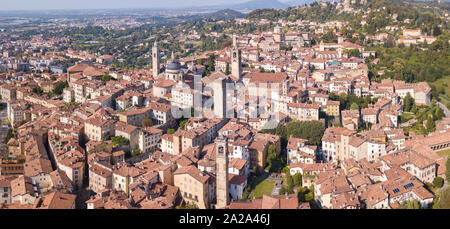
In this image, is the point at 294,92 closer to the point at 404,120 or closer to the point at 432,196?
the point at 404,120

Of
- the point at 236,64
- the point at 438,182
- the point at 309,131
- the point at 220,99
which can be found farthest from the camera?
the point at 236,64

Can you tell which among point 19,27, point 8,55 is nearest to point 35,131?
point 8,55

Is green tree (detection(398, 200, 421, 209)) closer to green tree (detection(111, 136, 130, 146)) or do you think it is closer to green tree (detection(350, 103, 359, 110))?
green tree (detection(350, 103, 359, 110))

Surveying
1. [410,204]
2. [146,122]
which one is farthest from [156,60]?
[410,204]

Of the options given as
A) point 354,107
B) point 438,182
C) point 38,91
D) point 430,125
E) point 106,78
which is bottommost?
point 438,182

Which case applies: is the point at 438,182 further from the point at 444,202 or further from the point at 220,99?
the point at 220,99

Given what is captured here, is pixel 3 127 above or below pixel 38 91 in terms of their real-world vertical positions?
below

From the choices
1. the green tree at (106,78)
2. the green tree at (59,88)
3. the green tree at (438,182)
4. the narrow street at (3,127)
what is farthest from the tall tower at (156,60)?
the green tree at (438,182)

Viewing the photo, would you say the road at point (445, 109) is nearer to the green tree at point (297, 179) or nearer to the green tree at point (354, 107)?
the green tree at point (354, 107)
